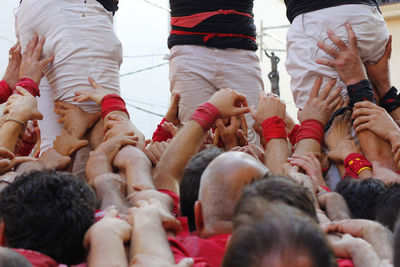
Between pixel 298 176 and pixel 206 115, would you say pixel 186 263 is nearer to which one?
pixel 298 176

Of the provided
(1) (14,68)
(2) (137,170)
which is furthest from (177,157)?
(1) (14,68)

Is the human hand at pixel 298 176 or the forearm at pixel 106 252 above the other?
the forearm at pixel 106 252

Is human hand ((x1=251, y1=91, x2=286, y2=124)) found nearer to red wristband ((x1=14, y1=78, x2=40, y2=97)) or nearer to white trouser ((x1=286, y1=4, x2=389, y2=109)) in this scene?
white trouser ((x1=286, y1=4, x2=389, y2=109))

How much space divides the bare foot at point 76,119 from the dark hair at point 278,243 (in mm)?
1719

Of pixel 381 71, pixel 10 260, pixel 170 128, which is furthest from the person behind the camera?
pixel 170 128

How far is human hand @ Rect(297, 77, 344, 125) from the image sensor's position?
2.35m

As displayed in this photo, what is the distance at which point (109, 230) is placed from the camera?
1.22 m

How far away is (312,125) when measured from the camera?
234 cm

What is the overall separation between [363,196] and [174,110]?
1.30m

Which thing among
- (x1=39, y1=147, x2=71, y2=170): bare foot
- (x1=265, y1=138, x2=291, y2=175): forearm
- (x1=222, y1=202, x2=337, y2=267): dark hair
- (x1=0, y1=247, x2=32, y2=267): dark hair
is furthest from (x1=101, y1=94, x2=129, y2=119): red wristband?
(x1=222, y1=202, x2=337, y2=267): dark hair

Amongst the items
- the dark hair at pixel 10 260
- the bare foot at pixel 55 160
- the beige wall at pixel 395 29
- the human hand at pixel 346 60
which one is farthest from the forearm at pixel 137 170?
the beige wall at pixel 395 29

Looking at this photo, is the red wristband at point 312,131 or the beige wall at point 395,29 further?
the beige wall at point 395,29

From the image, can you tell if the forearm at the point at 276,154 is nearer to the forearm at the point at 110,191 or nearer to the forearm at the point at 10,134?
the forearm at the point at 110,191

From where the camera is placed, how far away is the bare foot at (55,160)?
2.23m
